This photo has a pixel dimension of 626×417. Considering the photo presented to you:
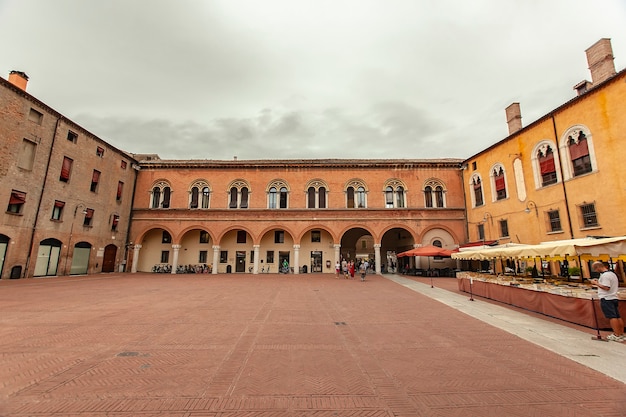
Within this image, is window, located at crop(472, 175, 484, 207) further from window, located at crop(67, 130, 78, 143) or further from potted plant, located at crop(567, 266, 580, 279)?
window, located at crop(67, 130, 78, 143)

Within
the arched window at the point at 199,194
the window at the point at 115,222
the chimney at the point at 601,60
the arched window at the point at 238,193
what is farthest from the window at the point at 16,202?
the chimney at the point at 601,60

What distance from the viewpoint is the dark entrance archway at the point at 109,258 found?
25.3 meters

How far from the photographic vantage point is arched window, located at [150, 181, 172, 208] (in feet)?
92.2

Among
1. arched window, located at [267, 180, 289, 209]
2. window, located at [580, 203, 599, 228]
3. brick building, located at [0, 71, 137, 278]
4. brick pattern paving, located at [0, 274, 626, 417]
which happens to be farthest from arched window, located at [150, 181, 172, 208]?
window, located at [580, 203, 599, 228]

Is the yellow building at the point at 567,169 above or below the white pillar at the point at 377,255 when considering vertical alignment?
above

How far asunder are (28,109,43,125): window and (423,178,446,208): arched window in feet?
101

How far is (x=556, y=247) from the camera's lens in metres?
8.87

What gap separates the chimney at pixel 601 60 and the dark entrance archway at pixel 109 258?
38050 mm

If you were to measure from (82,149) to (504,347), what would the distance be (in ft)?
95.6

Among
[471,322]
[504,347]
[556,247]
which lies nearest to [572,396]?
[504,347]

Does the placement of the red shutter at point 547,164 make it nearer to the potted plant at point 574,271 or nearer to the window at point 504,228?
the window at point 504,228

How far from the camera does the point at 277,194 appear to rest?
27641mm

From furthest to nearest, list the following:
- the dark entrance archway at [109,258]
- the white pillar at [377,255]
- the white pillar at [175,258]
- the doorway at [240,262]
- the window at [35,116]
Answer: the doorway at [240,262] → the white pillar at [175,258] → the white pillar at [377,255] → the dark entrance archway at [109,258] → the window at [35,116]

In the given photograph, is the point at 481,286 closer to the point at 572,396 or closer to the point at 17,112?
the point at 572,396
